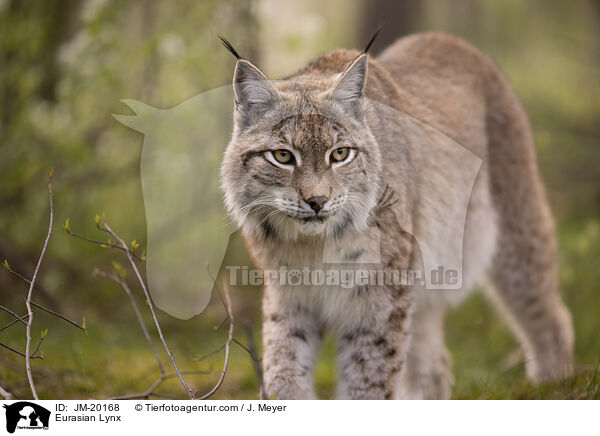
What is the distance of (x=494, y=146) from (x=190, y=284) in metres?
2.24

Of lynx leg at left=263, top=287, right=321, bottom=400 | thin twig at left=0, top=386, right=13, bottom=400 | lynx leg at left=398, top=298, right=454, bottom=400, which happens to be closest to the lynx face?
lynx leg at left=263, top=287, right=321, bottom=400

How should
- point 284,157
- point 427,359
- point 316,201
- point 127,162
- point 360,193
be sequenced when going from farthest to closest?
1. point 127,162
2. point 427,359
3. point 360,193
4. point 284,157
5. point 316,201

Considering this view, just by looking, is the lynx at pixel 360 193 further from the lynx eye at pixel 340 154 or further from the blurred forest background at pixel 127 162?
the blurred forest background at pixel 127 162

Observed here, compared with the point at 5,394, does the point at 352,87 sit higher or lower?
higher

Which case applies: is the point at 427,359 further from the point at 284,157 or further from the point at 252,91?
the point at 252,91

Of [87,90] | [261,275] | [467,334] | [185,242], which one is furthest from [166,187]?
[467,334]

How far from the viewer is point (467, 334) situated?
5.67 m

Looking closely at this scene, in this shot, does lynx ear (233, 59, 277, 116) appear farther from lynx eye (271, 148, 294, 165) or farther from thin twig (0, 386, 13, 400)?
thin twig (0, 386, 13, 400)

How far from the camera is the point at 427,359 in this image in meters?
4.36

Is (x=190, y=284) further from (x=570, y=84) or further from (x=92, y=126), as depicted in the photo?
(x=570, y=84)

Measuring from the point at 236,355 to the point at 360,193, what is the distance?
8.21 feet

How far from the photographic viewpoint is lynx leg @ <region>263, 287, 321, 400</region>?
300 centimetres
